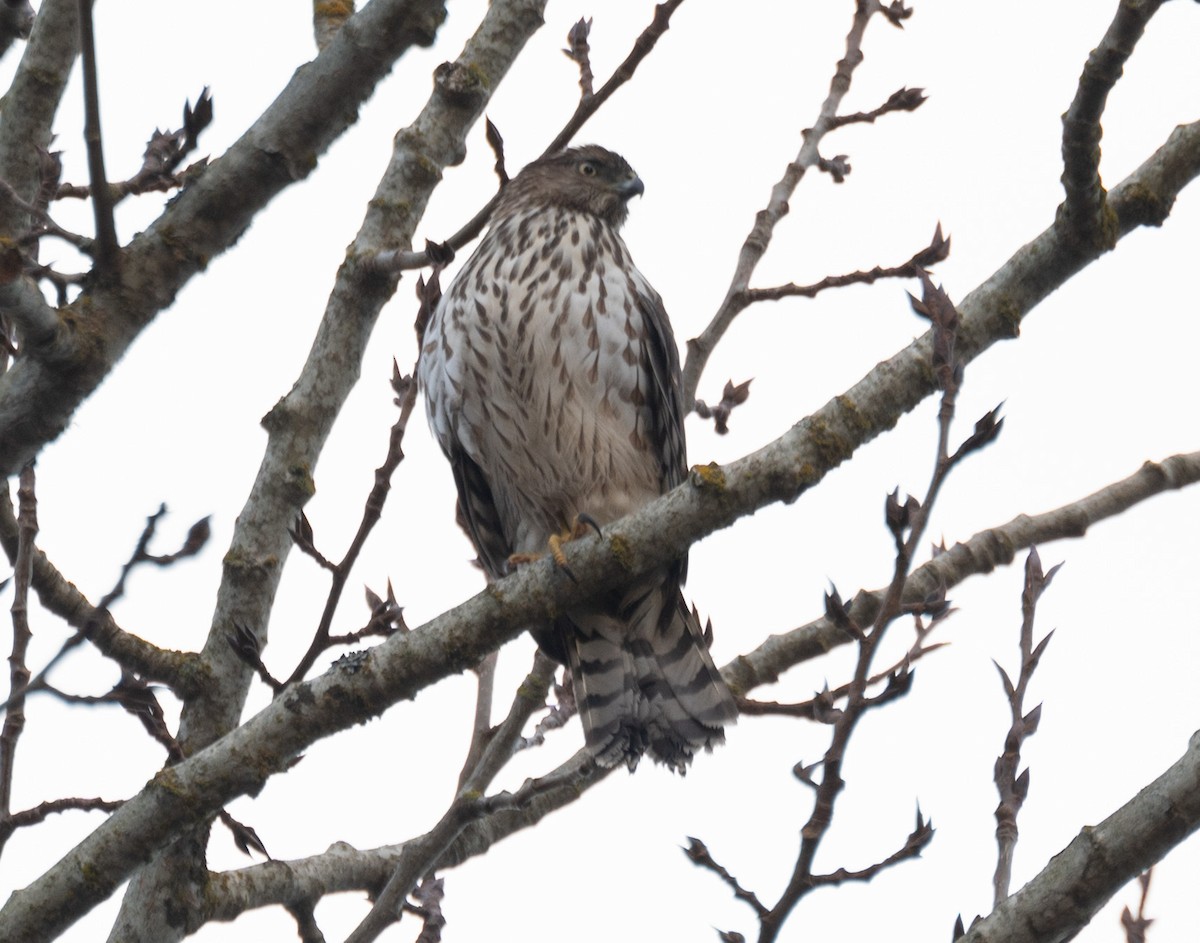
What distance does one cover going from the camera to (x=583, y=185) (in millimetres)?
5758

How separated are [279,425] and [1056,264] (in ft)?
6.23

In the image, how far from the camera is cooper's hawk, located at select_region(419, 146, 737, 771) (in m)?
4.57

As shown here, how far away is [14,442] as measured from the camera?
269 centimetres

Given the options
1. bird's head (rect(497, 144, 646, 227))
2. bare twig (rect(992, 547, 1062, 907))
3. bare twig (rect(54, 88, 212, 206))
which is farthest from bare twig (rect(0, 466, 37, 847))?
bird's head (rect(497, 144, 646, 227))

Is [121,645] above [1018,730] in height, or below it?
above

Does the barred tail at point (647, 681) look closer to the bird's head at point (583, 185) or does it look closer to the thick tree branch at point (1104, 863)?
the bird's head at point (583, 185)

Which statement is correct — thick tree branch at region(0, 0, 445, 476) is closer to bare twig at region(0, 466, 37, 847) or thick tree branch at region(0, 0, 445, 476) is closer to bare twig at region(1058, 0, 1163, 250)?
bare twig at region(0, 466, 37, 847)

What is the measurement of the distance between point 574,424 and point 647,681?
2.74 feet

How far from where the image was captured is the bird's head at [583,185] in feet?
18.5

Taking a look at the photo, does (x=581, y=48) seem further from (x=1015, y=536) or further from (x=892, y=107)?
(x=1015, y=536)

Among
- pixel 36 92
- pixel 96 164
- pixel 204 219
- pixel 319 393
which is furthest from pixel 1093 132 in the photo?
pixel 36 92

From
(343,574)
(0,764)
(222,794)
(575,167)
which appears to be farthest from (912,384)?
(575,167)

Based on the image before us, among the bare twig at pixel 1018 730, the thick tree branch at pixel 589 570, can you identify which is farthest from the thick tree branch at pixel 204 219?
the bare twig at pixel 1018 730

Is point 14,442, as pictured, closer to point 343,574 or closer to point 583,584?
point 343,574
